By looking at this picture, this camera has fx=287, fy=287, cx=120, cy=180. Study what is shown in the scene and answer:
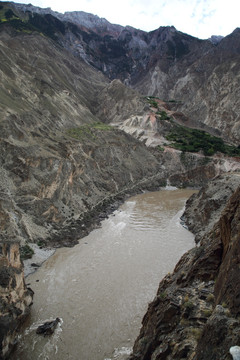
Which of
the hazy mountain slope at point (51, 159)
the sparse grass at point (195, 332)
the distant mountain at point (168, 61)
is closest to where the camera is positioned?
the sparse grass at point (195, 332)

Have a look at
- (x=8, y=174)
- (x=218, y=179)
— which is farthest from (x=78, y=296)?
(x=218, y=179)

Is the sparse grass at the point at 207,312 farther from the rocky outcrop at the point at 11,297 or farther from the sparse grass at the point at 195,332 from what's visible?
the rocky outcrop at the point at 11,297

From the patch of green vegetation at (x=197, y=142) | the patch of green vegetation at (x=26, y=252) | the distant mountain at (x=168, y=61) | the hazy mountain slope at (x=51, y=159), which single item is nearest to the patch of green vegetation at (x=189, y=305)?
the hazy mountain slope at (x=51, y=159)

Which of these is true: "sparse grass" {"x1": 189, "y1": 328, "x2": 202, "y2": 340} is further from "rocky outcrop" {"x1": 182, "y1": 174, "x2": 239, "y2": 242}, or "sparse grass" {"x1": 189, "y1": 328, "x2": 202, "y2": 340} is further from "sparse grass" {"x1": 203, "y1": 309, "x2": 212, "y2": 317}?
"rocky outcrop" {"x1": 182, "y1": 174, "x2": 239, "y2": 242}

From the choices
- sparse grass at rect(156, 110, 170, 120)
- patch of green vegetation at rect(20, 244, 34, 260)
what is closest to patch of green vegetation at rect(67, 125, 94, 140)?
patch of green vegetation at rect(20, 244, 34, 260)

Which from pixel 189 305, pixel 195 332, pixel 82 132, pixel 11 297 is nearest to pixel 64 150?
pixel 82 132

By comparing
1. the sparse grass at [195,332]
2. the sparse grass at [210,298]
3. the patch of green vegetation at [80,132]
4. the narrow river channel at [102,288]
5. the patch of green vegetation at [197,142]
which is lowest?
the narrow river channel at [102,288]

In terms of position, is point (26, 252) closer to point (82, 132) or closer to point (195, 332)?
point (195, 332)
